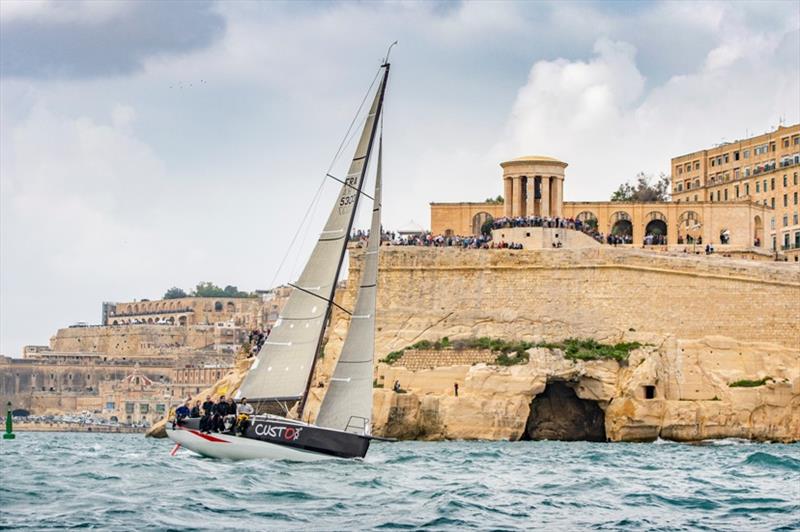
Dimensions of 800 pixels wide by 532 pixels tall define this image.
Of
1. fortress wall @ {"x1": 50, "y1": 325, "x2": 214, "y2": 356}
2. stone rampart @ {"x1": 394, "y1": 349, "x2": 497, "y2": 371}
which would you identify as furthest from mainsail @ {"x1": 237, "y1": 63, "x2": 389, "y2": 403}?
fortress wall @ {"x1": 50, "y1": 325, "x2": 214, "y2": 356}

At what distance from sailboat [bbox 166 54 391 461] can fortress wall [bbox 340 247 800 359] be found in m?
17.2

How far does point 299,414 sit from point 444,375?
15893 millimetres

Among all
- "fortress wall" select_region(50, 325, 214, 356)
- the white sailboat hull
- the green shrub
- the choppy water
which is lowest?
the choppy water

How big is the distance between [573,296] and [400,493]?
25348 mm

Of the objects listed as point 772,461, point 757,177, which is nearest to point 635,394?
point 772,461

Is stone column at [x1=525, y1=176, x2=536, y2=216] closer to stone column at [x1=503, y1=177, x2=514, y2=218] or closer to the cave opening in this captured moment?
stone column at [x1=503, y1=177, x2=514, y2=218]

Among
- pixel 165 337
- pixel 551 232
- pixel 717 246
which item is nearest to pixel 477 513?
pixel 551 232

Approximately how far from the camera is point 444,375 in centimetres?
4984

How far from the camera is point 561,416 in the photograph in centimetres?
5131

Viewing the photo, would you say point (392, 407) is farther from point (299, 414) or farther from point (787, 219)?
point (787, 219)

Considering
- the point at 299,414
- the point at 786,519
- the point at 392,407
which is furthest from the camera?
the point at 392,407

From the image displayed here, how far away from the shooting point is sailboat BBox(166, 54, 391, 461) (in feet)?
108

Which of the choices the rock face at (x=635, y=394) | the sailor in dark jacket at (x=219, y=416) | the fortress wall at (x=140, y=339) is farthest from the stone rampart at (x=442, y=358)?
the fortress wall at (x=140, y=339)

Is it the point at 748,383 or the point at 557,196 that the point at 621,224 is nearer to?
the point at 557,196
